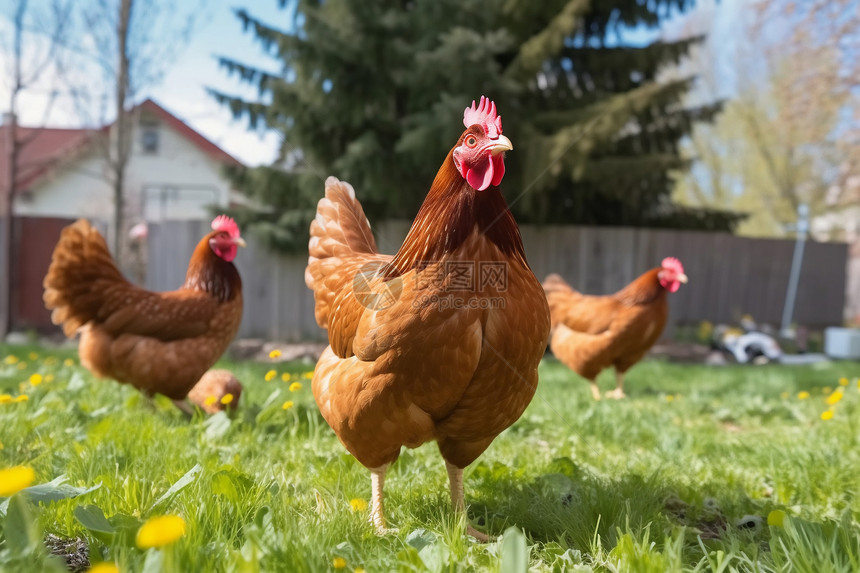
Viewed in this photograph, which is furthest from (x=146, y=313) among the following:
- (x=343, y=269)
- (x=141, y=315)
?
(x=343, y=269)

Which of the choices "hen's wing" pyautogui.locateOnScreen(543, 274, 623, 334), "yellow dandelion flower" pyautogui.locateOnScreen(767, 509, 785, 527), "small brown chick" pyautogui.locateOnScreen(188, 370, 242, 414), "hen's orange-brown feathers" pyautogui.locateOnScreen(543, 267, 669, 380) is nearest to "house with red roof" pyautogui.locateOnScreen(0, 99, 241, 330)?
"hen's wing" pyautogui.locateOnScreen(543, 274, 623, 334)

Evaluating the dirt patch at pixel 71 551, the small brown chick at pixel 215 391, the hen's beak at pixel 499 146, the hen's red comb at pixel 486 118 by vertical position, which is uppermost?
the hen's red comb at pixel 486 118

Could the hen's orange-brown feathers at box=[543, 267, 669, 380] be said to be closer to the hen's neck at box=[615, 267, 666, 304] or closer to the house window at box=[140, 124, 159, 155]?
the hen's neck at box=[615, 267, 666, 304]

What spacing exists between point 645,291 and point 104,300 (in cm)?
463

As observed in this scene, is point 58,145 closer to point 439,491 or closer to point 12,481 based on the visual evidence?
point 439,491

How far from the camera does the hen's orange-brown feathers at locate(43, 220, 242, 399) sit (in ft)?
11.4

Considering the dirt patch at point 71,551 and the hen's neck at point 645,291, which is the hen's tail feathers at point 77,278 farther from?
the hen's neck at point 645,291

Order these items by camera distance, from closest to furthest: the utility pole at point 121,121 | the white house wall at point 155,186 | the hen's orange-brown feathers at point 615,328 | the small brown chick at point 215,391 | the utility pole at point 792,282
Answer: the small brown chick at point 215,391 < the hen's orange-brown feathers at point 615,328 < the utility pole at point 121,121 < the utility pole at point 792,282 < the white house wall at point 155,186

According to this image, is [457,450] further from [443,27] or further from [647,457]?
[443,27]

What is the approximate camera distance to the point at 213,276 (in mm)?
3828

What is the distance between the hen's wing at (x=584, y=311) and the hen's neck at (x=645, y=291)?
0.12 meters

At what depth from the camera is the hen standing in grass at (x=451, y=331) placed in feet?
5.63

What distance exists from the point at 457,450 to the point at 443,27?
291 inches

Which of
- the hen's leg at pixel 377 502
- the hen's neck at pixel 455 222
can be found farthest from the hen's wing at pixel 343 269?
the hen's leg at pixel 377 502
